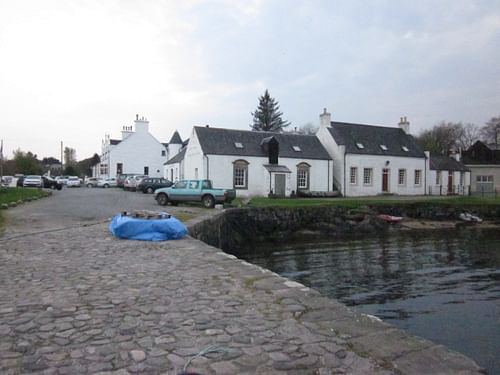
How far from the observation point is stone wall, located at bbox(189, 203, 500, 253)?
21.8m

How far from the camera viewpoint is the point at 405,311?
9164 millimetres

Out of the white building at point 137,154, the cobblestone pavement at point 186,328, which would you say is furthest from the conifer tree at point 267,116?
the cobblestone pavement at point 186,328

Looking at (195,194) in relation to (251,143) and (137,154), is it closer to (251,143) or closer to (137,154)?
(251,143)

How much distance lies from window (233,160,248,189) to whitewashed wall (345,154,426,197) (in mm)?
9553

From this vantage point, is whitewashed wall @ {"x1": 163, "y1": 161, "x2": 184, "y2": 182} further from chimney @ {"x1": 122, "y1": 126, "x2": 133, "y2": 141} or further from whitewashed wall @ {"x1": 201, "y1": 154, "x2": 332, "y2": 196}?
chimney @ {"x1": 122, "y1": 126, "x2": 133, "y2": 141}

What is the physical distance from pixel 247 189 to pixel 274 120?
124 feet

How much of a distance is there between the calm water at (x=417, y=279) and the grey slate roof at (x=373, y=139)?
1885 centimetres

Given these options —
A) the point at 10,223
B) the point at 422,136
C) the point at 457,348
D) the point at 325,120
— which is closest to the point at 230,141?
the point at 325,120

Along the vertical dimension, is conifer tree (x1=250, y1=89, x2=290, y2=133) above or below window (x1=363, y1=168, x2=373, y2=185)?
above

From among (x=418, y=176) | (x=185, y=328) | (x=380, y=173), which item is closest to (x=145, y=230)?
(x=185, y=328)

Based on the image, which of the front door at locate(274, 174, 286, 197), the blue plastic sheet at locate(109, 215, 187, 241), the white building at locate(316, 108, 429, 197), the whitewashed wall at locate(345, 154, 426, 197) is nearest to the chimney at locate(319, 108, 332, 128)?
the white building at locate(316, 108, 429, 197)

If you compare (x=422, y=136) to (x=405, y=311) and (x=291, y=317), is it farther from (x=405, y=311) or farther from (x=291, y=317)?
(x=291, y=317)

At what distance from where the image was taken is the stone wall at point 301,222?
71.6 feet

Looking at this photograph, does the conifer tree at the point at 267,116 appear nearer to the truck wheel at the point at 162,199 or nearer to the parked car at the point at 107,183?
the parked car at the point at 107,183
